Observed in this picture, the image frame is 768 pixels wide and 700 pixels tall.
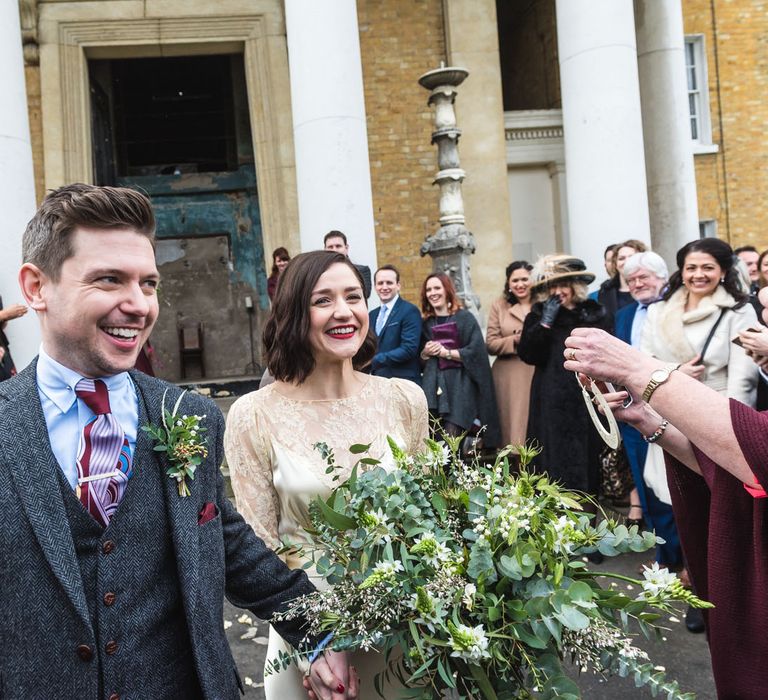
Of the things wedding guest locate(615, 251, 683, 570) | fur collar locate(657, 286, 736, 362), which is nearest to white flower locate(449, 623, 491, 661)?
fur collar locate(657, 286, 736, 362)

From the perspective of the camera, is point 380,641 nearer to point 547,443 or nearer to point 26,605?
point 26,605

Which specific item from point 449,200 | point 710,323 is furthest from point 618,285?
point 449,200

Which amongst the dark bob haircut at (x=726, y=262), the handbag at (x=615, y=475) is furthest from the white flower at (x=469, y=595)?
the handbag at (x=615, y=475)

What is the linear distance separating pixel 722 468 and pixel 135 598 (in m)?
1.58

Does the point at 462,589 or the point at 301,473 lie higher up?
the point at 301,473

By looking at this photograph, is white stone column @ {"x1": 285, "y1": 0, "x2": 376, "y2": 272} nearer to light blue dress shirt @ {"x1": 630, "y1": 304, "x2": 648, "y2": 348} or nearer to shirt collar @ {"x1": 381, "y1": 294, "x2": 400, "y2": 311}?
shirt collar @ {"x1": 381, "y1": 294, "x2": 400, "y2": 311}

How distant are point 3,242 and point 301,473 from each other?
277 inches

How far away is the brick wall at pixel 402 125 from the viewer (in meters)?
12.2

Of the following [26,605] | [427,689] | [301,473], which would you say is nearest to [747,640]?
[427,689]

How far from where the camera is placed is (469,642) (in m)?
1.50

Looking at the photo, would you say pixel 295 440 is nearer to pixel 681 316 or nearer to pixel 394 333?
pixel 681 316

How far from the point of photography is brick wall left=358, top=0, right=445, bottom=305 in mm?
12172

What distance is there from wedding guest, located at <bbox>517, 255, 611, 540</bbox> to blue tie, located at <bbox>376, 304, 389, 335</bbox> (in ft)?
4.72

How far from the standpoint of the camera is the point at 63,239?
5.25 feet
